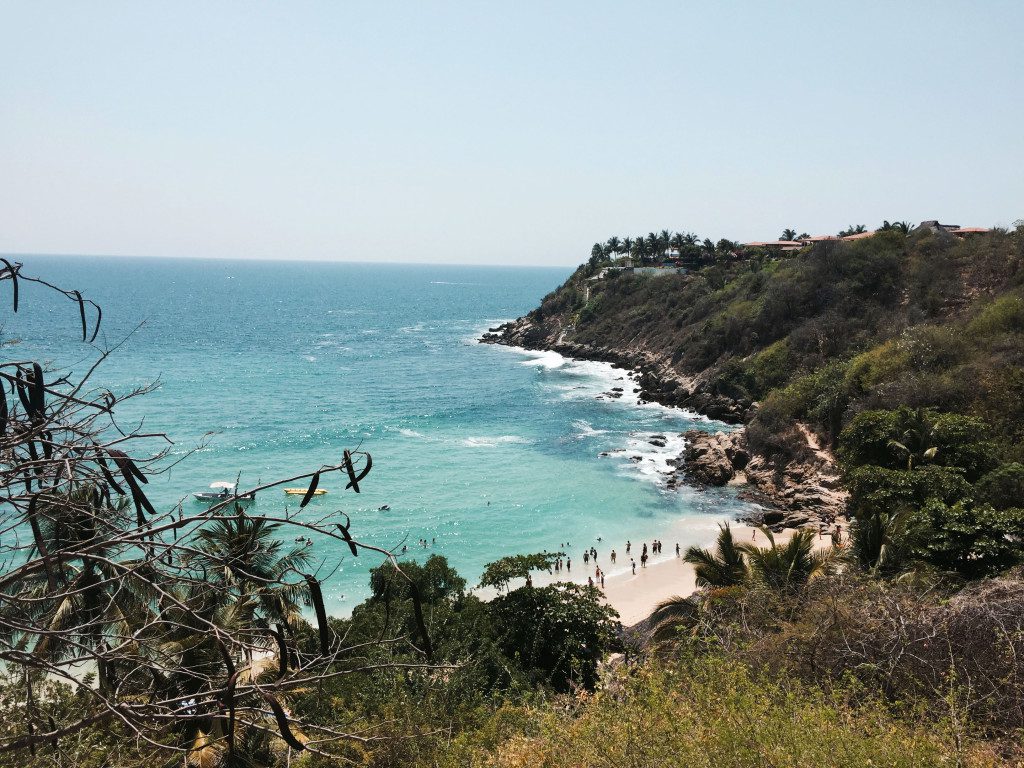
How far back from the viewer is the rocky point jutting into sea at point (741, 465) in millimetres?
31531

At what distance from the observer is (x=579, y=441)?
149 feet

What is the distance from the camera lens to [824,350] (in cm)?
4469

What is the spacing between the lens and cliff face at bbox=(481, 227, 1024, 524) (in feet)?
101

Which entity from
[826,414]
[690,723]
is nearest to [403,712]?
[690,723]

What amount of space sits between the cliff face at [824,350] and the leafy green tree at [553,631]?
→ 18025mm

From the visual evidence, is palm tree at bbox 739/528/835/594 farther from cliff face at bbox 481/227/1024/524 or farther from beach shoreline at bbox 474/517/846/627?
cliff face at bbox 481/227/1024/524

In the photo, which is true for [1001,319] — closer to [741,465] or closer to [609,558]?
[741,465]

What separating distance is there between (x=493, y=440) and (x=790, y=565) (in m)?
32.6

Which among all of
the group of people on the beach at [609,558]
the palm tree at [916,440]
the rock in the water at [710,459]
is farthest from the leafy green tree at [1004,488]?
the rock in the water at [710,459]

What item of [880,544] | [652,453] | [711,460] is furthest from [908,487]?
[652,453]

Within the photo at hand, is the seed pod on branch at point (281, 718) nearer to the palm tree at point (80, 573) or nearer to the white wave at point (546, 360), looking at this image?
the palm tree at point (80, 573)

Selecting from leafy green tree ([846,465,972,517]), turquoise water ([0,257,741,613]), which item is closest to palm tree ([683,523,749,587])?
leafy green tree ([846,465,972,517])

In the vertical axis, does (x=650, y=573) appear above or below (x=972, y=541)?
below

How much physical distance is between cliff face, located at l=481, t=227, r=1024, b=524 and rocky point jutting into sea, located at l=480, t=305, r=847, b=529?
0.29ft
